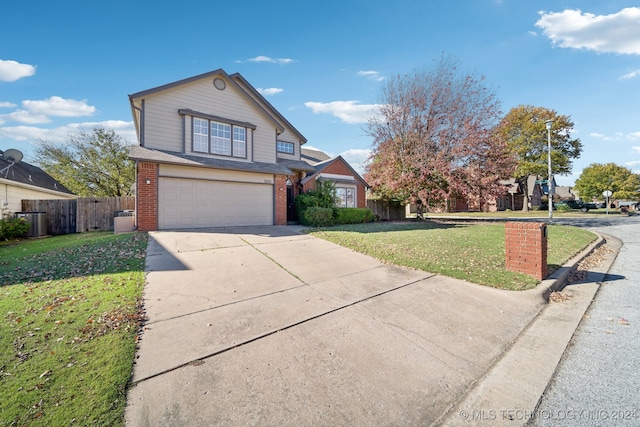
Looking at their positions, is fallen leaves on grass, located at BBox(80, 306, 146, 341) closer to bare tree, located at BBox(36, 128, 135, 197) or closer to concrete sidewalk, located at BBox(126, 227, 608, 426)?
concrete sidewalk, located at BBox(126, 227, 608, 426)

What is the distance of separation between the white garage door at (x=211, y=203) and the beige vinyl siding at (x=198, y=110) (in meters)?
1.80

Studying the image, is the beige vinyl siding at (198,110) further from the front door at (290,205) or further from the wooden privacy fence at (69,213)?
the wooden privacy fence at (69,213)

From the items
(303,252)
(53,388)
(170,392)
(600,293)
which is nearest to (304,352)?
(170,392)

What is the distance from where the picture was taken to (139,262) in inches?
234

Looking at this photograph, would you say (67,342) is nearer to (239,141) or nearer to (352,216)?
(239,141)

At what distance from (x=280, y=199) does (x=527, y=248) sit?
35.1 ft

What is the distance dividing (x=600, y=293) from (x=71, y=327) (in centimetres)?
851

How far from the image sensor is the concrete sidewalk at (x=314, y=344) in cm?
208

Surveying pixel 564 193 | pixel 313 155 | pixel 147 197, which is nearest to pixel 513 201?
pixel 564 193

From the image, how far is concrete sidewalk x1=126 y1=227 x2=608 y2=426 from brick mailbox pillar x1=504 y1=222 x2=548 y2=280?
1.16 feet

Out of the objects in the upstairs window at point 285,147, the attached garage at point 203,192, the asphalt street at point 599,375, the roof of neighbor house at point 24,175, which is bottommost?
the asphalt street at point 599,375

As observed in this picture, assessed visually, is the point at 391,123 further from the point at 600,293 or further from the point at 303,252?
the point at 600,293

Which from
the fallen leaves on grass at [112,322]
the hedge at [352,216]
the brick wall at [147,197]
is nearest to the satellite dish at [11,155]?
the brick wall at [147,197]

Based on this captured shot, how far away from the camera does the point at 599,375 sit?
8.48 ft
